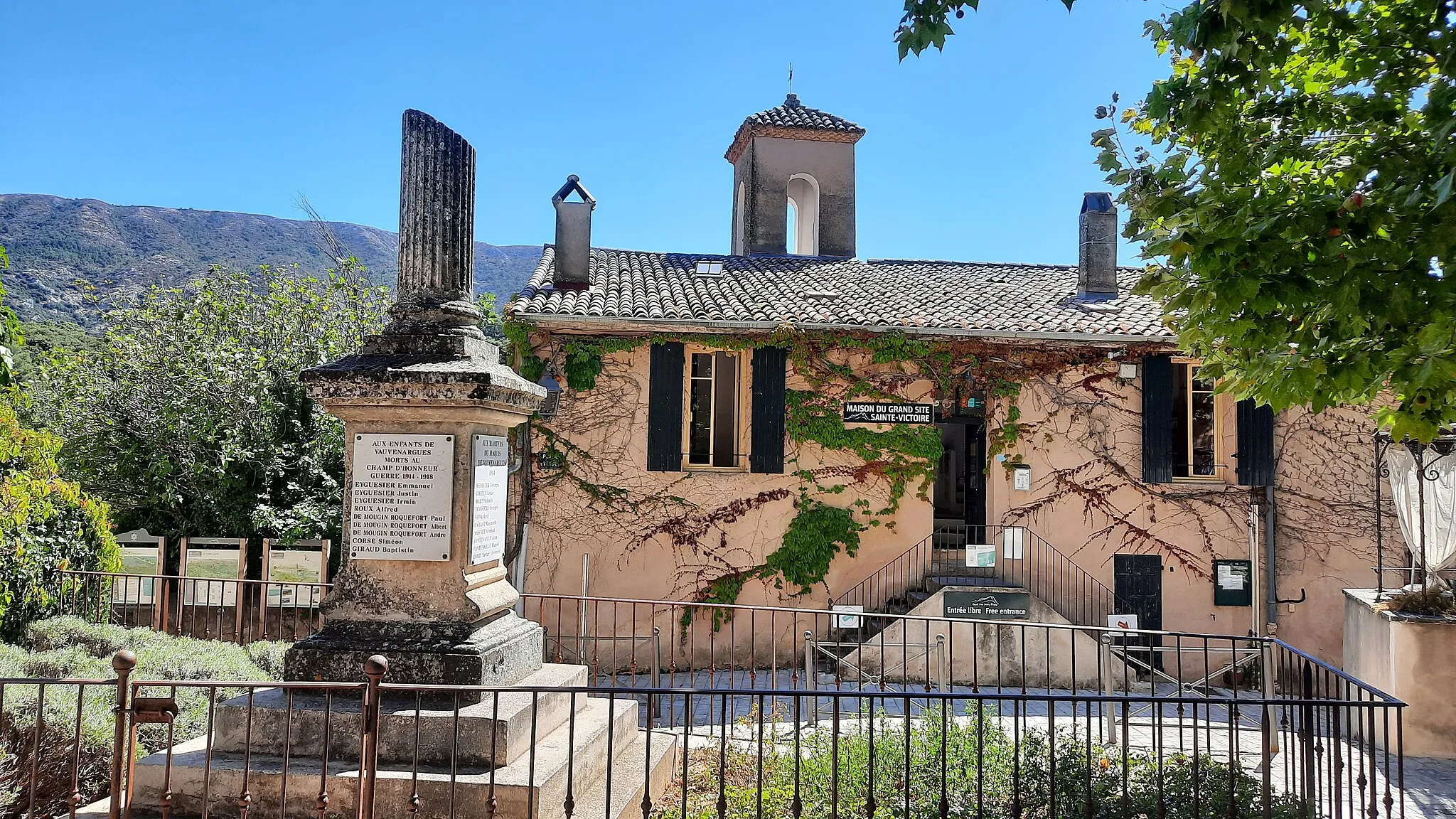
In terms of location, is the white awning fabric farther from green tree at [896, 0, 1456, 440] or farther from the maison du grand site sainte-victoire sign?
the maison du grand site sainte-victoire sign

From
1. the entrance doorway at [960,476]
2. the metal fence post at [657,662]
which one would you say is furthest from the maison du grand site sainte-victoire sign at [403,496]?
the entrance doorway at [960,476]

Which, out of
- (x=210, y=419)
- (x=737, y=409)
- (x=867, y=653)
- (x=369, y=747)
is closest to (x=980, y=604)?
(x=867, y=653)

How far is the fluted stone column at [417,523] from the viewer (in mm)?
4836

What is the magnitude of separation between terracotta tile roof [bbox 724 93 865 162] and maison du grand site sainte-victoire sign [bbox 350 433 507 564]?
519 inches

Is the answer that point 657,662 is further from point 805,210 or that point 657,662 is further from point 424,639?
point 805,210

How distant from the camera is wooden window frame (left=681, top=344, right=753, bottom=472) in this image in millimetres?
11914

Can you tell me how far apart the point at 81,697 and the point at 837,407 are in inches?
363

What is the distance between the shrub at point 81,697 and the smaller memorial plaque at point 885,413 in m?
7.18

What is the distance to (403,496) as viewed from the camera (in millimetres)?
4965

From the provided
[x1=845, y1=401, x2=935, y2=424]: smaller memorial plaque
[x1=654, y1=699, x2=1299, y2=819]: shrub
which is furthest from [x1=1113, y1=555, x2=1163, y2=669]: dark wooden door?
[x1=654, y1=699, x2=1299, y2=819]: shrub

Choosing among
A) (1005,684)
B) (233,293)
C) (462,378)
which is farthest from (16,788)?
(233,293)

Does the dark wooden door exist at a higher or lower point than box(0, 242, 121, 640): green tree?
lower

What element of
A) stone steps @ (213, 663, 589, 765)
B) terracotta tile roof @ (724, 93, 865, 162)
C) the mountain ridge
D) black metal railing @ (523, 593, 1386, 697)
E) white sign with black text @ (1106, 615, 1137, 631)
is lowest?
black metal railing @ (523, 593, 1386, 697)

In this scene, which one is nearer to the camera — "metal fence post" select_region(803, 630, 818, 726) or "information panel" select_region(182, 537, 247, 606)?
"metal fence post" select_region(803, 630, 818, 726)
